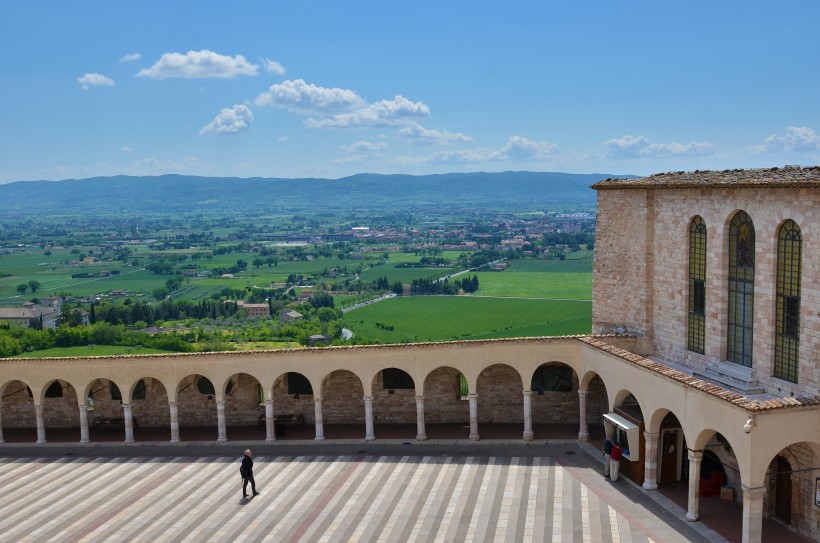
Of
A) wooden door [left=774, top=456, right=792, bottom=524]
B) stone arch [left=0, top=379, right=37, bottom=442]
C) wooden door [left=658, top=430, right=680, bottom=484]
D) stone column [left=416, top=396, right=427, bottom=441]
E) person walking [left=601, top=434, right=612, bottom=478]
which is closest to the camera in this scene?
wooden door [left=774, top=456, right=792, bottom=524]

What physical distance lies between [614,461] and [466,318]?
8446 centimetres

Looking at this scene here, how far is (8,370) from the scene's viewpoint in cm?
3422

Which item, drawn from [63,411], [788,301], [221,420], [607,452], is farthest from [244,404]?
[788,301]

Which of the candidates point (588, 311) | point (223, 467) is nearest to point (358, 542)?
point (223, 467)

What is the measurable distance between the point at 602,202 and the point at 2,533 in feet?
76.3

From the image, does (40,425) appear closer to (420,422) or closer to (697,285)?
(420,422)

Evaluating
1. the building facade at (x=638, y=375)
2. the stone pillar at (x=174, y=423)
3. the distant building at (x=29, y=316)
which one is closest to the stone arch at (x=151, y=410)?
the building facade at (x=638, y=375)

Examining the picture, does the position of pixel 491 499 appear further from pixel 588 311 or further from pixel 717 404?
pixel 588 311

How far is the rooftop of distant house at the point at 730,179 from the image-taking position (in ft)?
73.9

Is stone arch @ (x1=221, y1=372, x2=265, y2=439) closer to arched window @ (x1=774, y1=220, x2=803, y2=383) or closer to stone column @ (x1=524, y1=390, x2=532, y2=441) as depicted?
stone column @ (x1=524, y1=390, x2=532, y2=441)

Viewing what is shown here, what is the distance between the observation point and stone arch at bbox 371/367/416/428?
3450 centimetres

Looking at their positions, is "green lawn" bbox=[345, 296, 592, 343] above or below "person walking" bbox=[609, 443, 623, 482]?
below

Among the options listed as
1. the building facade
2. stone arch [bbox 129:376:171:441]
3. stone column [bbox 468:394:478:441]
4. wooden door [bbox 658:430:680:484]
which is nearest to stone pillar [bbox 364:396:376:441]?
the building facade

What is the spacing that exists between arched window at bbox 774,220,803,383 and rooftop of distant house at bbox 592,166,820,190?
4.38 ft
